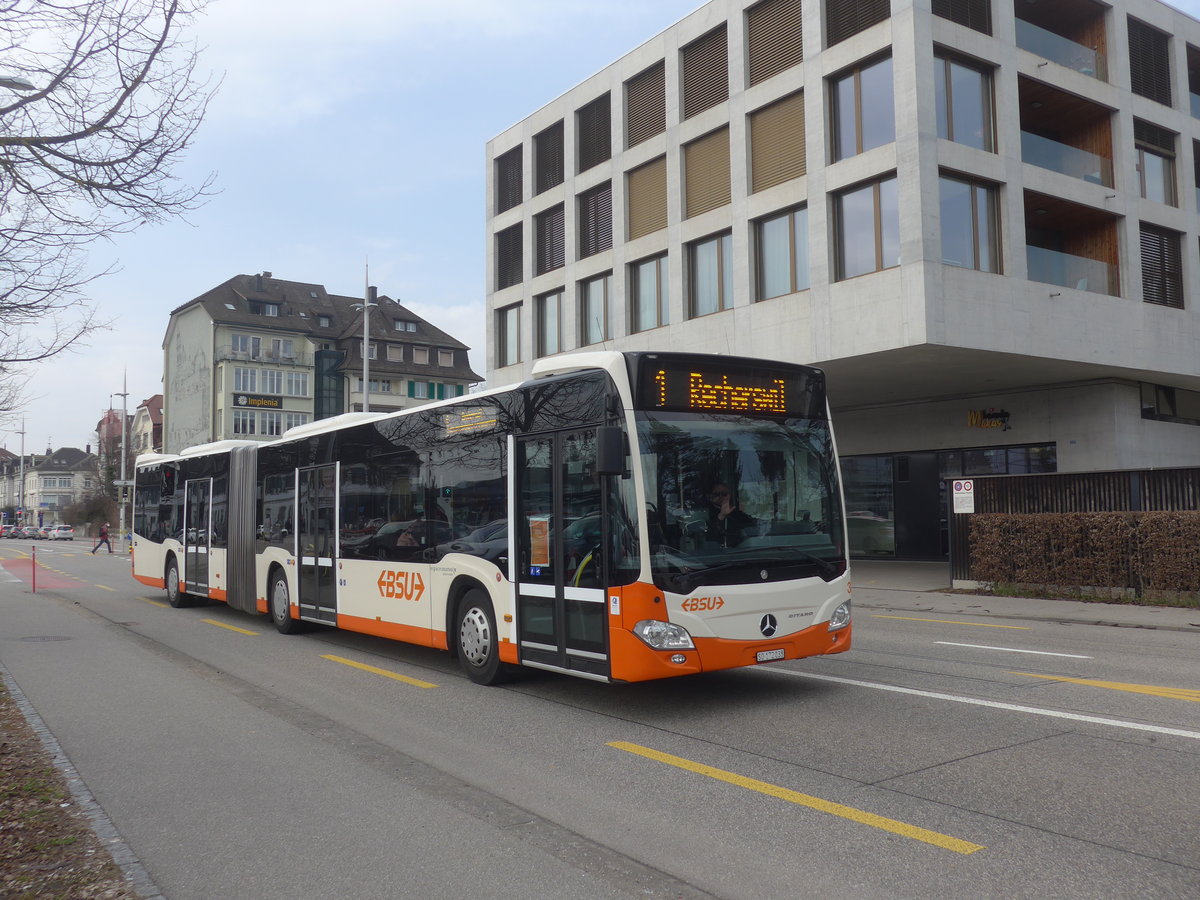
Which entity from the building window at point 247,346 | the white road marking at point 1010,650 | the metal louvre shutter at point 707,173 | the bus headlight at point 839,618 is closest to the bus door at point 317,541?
the bus headlight at point 839,618

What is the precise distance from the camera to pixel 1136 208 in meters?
24.3

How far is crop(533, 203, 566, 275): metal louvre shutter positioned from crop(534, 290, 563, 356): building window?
3.16 feet

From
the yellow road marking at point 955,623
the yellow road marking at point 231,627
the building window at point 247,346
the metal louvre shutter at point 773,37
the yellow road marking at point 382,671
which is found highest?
the building window at point 247,346

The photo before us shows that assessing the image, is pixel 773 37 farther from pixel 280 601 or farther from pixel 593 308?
pixel 280 601

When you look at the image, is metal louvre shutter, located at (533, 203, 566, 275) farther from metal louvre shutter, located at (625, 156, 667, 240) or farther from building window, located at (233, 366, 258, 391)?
building window, located at (233, 366, 258, 391)

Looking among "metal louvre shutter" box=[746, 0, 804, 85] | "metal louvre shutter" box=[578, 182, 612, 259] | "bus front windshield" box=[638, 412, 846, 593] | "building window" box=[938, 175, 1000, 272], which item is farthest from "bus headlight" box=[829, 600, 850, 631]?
"metal louvre shutter" box=[578, 182, 612, 259]

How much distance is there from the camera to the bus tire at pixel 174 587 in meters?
18.0

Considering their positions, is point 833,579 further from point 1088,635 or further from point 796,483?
point 1088,635

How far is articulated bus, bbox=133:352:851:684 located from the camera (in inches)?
289

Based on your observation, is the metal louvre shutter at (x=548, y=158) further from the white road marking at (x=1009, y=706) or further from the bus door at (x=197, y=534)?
the white road marking at (x=1009, y=706)

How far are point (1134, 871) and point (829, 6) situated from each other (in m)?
22.2

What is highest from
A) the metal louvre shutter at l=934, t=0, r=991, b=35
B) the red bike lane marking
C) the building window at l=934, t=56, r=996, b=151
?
the metal louvre shutter at l=934, t=0, r=991, b=35

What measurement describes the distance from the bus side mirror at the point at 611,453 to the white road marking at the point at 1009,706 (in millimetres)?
3230

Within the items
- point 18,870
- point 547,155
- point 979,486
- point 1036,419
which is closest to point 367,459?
point 18,870
